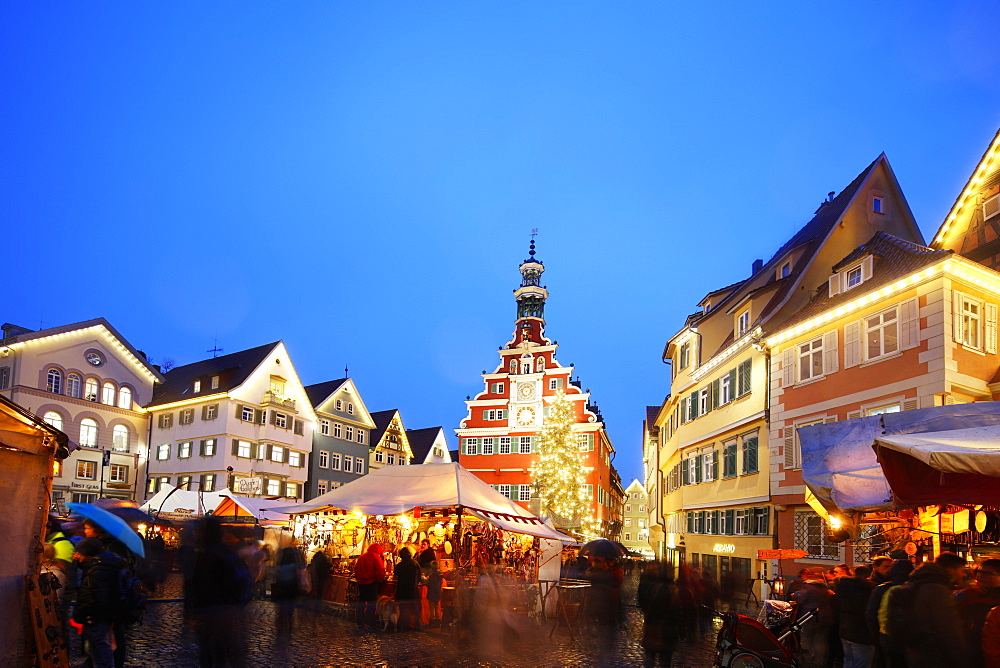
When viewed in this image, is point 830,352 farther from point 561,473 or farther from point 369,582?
point 561,473

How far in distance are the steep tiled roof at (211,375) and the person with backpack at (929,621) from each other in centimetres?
4604

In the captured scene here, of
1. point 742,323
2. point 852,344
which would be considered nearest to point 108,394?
point 742,323

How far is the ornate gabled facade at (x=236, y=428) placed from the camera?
48.7 m

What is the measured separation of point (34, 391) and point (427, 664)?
3870 cm

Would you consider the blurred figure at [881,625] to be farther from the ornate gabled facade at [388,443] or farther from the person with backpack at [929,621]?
the ornate gabled facade at [388,443]

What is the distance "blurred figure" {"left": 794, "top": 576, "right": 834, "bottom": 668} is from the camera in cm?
1160

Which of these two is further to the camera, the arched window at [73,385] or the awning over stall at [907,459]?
the arched window at [73,385]

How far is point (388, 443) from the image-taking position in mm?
64938

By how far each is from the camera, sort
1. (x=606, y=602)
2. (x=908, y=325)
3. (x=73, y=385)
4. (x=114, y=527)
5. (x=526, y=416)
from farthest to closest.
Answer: (x=526, y=416) < (x=73, y=385) < (x=908, y=325) < (x=606, y=602) < (x=114, y=527)

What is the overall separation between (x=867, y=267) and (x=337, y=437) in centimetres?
4247

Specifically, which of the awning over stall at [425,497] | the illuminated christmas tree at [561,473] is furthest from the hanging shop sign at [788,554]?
the illuminated christmas tree at [561,473]

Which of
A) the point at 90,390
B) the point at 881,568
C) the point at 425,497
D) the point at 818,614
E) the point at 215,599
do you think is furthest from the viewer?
the point at 90,390

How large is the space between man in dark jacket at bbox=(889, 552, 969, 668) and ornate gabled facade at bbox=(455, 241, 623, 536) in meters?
51.4

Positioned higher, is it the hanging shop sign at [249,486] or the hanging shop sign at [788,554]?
the hanging shop sign at [249,486]
